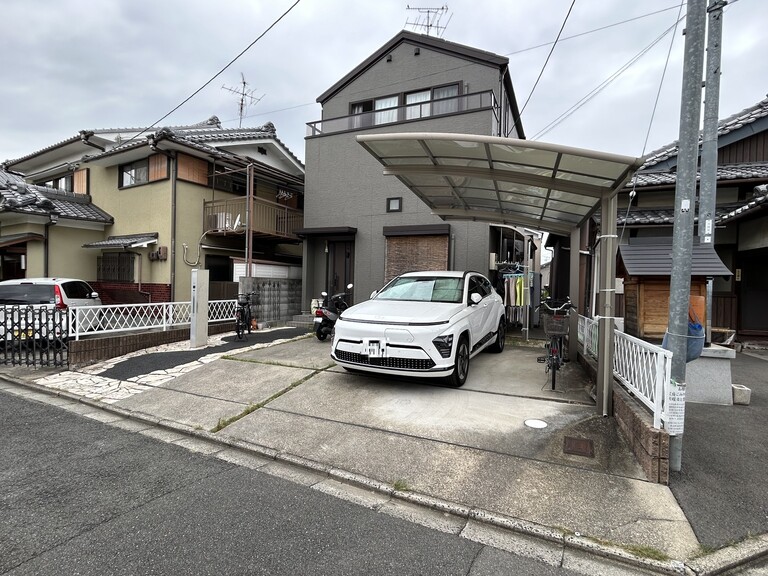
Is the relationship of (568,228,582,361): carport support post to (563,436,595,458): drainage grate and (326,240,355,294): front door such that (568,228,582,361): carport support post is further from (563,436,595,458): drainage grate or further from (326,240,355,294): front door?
(326,240,355,294): front door

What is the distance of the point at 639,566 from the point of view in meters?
2.23

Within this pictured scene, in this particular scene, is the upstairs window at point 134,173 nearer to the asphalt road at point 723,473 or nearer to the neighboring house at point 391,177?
the neighboring house at point 391,177

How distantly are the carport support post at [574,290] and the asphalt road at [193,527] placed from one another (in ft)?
15.9

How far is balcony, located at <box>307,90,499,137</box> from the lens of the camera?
1002 cm

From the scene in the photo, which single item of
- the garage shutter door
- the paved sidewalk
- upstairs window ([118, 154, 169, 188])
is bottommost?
the paved sidewalk

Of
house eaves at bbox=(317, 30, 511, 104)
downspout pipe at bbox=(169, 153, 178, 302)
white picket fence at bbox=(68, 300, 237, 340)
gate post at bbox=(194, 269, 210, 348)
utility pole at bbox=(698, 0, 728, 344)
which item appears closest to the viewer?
utility pole at bbox=(698, 0, 728, 344)

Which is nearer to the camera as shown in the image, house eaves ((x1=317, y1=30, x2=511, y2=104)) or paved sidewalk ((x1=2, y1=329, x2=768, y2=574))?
paved sidewalk ((x1=2, y1=329, x2=768, y2=574))

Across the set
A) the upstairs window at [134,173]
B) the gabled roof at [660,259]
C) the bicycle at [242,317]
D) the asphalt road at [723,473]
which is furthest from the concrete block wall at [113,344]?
the gabled roof at [660,259]

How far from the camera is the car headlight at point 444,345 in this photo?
4.72m

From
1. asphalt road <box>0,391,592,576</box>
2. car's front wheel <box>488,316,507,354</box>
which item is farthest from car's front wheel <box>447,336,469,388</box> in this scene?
asphalt road <box>0,391,592,576</box>

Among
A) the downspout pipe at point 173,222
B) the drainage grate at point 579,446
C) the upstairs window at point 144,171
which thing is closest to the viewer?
the drainage grate at point 579,446

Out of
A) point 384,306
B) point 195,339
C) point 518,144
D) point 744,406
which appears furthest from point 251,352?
point 744,406

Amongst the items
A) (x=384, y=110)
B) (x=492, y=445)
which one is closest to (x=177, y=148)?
(x=384, y=110)

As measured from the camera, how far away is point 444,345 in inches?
187
